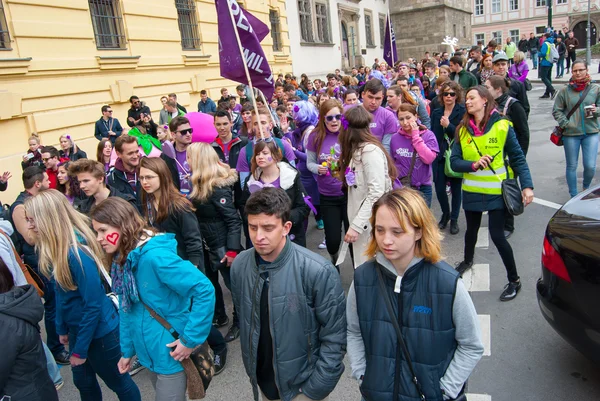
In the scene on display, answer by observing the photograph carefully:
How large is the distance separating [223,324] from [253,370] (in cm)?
223

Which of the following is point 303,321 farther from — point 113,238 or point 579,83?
point 579,83

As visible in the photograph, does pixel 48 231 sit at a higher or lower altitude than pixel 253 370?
higher

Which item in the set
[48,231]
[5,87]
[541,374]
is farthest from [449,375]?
[5,87]

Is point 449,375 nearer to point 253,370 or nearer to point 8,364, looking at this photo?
point 253,370

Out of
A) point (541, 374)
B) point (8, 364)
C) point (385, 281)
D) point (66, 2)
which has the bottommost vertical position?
point (541, 374)

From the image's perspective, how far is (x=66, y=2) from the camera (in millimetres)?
10570

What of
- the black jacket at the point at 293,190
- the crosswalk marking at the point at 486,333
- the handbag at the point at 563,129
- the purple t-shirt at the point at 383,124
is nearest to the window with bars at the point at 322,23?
the handbag at the point at 563,129

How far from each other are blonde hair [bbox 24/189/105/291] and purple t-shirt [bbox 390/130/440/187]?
347 centimetres

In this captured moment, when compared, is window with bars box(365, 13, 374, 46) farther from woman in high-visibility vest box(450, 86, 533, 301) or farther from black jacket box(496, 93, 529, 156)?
woman in high-visibility vest box(450, 86, 533, 301)

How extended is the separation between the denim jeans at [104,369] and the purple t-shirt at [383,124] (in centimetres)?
342

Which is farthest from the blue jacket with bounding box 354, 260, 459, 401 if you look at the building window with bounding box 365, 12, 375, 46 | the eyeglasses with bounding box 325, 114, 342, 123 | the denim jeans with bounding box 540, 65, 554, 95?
the building window with bounding box 365, 12, 375, 46

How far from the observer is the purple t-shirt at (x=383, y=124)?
5.23m

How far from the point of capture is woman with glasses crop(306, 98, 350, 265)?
4.55m

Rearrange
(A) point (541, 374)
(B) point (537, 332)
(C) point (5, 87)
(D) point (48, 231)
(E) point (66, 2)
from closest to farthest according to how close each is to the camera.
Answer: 1. (D) point (48, 231)
2. (A) point (541, 374)
3. (B) point (537, 332)
4. (C) point (5, 87)
5. (E) point (66, 2)
